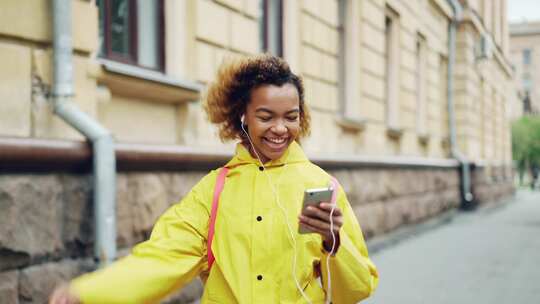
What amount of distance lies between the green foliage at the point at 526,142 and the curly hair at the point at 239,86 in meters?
47.6

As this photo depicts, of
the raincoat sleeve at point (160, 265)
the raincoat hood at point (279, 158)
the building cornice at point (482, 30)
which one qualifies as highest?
the building cornice at point (482, 30)

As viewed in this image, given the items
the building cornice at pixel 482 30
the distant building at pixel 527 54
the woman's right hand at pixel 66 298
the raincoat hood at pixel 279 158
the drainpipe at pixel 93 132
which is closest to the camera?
the woman's right hand at pixel 66 298

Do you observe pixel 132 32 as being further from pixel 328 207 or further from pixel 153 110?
pixel 328 207

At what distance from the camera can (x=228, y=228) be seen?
1.99m

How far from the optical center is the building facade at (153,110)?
384cm

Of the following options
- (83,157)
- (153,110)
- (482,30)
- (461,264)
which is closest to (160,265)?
(83,157)

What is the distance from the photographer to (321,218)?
71.9 inches

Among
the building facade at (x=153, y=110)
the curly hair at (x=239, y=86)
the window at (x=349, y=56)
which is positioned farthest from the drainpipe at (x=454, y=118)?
the curly hair at (x=239, y=86)

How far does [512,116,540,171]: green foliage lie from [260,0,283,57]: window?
1679 inches

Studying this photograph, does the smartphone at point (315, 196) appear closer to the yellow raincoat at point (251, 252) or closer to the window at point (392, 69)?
the yellow raincoat at point (251, 252)

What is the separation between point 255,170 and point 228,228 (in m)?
0.21

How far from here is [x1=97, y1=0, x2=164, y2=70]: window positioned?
5020 mm

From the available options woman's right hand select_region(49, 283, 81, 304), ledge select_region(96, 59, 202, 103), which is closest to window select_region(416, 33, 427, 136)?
ledge select_region(96, 59, 202, 103)

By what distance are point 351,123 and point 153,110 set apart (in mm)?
4401
